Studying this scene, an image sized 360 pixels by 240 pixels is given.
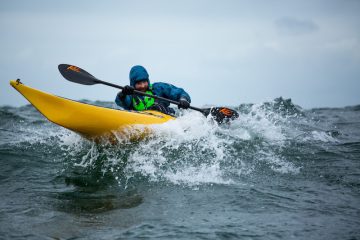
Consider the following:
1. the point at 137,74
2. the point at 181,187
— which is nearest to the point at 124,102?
the point at 137,74

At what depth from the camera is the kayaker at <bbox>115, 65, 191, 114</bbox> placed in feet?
22.8

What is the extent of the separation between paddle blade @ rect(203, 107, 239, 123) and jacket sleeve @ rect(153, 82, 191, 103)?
47 centimetres

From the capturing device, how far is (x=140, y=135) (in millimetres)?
6188

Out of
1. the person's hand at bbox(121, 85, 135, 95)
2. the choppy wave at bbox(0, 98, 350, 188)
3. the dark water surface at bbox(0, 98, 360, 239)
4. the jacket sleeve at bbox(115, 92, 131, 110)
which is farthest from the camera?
the jacket sleeve at bbox(115, 92, 131, 110)

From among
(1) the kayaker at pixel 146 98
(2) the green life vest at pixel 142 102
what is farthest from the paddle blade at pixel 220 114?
(2) the green life vest at pixel 142 102

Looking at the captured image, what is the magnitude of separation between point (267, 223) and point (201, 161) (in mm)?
2335

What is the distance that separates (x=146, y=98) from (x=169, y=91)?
1.89 ft

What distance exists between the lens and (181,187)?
201 inches

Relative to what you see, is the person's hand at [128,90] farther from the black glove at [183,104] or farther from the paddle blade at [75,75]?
the black glove at [183,104]

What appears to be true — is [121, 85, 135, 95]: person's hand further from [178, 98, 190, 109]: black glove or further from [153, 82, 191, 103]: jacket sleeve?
[153, 82, 191, 103]: jacket sleeve

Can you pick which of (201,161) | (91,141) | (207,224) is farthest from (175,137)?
(207,224)

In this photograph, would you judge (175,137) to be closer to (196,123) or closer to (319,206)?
(196,123)

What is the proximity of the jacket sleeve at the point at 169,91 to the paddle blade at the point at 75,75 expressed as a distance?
3.99 feet

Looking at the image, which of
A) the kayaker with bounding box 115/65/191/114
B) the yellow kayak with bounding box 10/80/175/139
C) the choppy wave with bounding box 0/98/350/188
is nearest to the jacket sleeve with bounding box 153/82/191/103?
the kayaker with bounding box 115/65/191/114
